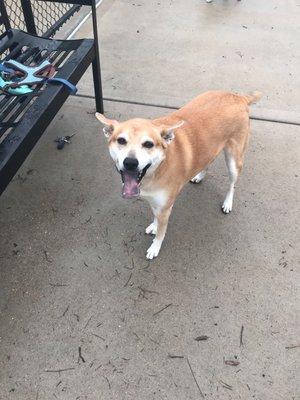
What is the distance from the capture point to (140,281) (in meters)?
2.45

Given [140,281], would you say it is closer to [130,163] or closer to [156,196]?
[156,196]

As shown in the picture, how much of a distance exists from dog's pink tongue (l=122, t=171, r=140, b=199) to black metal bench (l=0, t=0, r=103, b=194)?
0.67 m

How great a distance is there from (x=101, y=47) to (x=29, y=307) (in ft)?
11.0

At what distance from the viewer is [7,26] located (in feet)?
10.8

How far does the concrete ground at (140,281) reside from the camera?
6.73 ft

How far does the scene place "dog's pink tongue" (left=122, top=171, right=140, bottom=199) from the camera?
2.01 m

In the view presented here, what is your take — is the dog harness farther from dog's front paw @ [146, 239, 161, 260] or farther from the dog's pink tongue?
dog's front paw @ [146, 239, 161, 260]

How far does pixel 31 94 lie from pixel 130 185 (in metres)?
1.15

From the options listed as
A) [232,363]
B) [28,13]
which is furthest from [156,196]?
[28,13]

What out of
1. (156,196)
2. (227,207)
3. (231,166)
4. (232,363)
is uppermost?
(156,196)

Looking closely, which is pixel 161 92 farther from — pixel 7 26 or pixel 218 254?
pixel 218 254

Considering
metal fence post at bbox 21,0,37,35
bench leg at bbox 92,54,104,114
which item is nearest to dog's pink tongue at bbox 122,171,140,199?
bench leg at bbox 92,54,104,114

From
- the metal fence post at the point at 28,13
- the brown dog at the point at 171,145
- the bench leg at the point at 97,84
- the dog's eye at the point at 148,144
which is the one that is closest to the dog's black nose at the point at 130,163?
the brown dog at the point at 171,145

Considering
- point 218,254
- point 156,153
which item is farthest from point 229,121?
point 218,254
